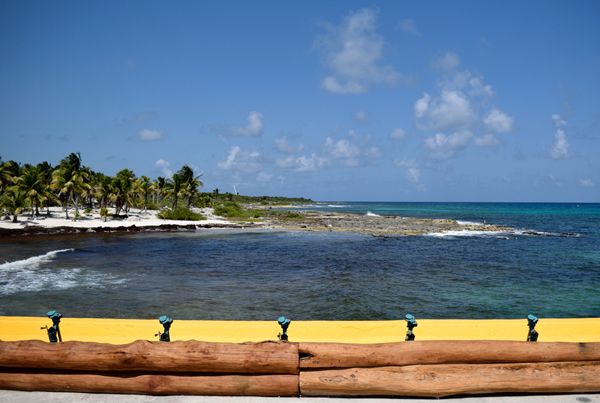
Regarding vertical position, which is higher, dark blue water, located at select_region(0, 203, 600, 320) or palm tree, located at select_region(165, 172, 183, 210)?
palm tree, located at select_region(165, 172, 183, 210)

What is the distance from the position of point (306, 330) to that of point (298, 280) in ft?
45.1

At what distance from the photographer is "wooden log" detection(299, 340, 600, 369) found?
16.6 ft

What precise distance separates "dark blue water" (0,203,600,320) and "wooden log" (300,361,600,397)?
9.98 metres

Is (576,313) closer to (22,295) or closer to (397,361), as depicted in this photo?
(397,361)

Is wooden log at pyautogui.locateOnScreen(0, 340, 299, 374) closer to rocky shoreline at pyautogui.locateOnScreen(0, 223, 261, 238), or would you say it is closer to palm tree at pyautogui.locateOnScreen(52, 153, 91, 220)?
rocky shoreline at pyautogui.locateOnScreen(0, 223, 261, 238)

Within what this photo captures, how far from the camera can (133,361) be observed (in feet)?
16.3

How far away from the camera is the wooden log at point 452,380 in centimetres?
501

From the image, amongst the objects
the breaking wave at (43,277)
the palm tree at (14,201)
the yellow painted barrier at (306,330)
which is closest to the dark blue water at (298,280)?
the breaking wave at (43,277)

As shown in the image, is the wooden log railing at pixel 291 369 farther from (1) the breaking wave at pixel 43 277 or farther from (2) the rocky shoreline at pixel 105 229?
(2) the rocky shoreline at pixel 105 229

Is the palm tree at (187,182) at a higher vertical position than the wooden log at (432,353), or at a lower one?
higher

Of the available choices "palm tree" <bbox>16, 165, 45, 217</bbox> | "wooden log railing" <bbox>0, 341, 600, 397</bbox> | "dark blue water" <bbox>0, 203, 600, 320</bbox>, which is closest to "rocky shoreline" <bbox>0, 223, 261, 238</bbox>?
"palm tree" <bbox>16, 165, 45, 217</bbox>

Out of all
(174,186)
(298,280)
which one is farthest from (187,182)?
(298,280)

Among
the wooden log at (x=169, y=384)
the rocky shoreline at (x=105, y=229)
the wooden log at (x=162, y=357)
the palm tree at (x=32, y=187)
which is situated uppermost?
the palm tree at (x=32, y=187)

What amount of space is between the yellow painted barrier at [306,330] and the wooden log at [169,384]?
110 inches
